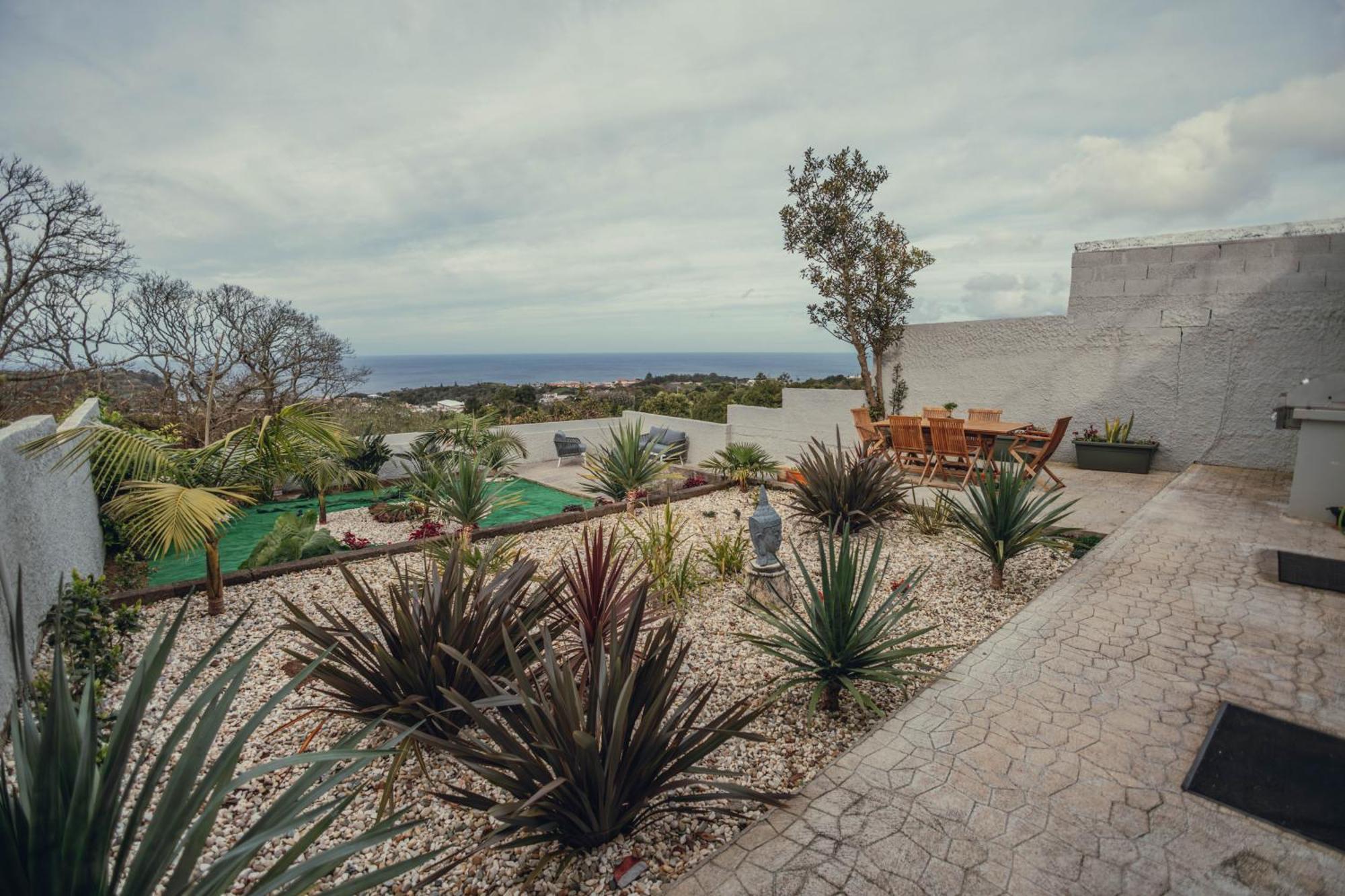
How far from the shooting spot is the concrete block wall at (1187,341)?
23.4 feet

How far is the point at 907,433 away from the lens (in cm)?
709

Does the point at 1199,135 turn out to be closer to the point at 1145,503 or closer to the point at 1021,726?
the point at 1145,503

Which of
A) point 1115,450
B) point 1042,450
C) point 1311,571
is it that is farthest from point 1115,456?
point 1311,571

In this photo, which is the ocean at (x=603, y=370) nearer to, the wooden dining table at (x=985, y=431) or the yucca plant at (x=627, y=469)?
the wooden dining table at (x=985, y=431)

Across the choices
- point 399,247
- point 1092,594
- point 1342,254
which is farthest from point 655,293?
point 1092,594

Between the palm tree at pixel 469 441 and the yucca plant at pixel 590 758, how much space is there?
5.49m

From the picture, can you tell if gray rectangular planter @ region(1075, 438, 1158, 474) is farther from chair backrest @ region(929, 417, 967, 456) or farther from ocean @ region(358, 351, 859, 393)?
ocean @ region(358, 351, 859, 393)

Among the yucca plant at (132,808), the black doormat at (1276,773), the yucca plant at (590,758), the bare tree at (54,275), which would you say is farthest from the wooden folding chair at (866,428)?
the bare tree at (54,275)

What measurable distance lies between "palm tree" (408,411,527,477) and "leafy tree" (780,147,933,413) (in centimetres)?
560

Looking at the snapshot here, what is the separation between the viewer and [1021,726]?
8.02ft

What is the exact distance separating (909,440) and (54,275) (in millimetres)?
13323

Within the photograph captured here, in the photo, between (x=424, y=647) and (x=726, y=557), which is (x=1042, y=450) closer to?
(x=726, y=557)

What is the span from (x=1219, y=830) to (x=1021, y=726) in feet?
2.10

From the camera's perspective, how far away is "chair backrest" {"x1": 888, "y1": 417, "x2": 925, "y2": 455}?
697 cm
